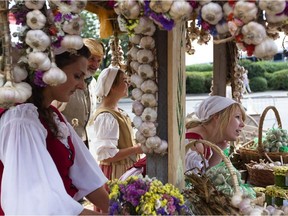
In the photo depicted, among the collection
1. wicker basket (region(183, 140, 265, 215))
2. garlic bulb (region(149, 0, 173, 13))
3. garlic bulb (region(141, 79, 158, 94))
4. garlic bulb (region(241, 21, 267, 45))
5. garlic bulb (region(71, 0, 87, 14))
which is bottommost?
wicker basket (region(183, 140, 265, 215))

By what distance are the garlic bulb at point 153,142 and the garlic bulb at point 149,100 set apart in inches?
4.7

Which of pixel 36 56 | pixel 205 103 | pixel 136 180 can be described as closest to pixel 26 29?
pixel 36 56

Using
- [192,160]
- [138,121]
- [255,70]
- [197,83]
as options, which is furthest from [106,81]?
[255,70]

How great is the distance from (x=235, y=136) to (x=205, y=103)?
0.28m

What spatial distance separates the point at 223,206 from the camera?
71.0 inches

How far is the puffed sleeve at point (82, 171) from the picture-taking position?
208cm

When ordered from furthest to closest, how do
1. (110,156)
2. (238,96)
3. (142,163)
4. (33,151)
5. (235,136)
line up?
1. (238,96)
2. (110,156)
3. (235,136)
4. (142,163)
5. (33,151)

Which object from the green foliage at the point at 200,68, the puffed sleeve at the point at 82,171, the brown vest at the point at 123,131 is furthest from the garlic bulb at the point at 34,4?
the green foliage at the point at 200,68

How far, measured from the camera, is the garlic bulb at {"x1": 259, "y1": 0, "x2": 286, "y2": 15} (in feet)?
4.08

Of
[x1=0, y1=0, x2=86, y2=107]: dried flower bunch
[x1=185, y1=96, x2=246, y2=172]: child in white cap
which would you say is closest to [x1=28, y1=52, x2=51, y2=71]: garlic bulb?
[x1=0, y1=0, x2=86, y2=107]: dried flower bunch

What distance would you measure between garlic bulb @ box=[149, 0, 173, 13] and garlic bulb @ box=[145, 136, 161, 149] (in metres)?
0.55

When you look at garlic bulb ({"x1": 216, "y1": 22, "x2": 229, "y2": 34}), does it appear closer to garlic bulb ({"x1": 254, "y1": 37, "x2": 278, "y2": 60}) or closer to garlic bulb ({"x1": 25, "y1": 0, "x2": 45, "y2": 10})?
garlic bulb ({"x1": 254, "y1": 37, "x2": 278, "y2": 60})

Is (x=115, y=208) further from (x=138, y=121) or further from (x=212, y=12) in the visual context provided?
(x=212, y=12)

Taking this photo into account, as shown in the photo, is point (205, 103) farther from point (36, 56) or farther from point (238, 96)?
point (36, 56)
